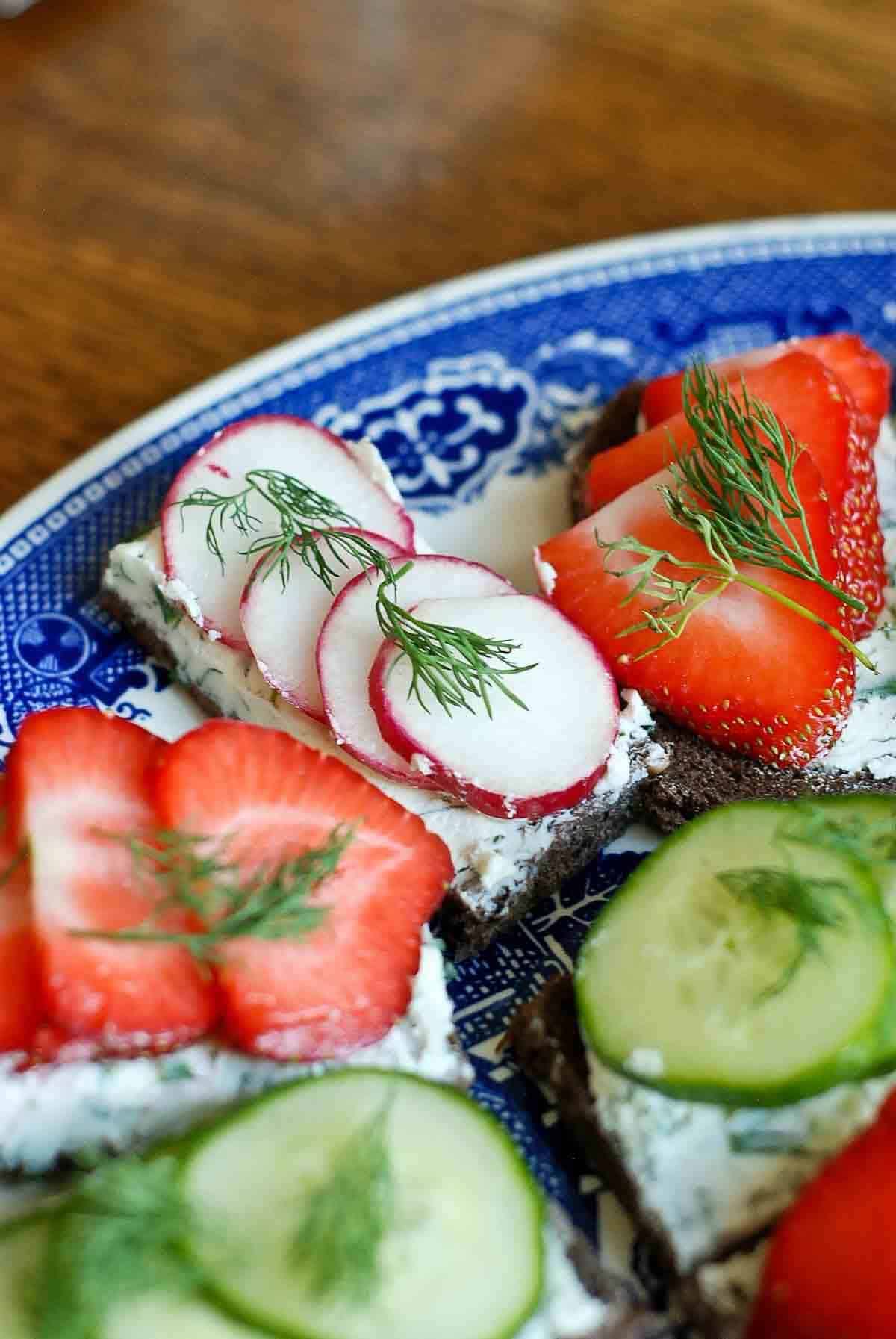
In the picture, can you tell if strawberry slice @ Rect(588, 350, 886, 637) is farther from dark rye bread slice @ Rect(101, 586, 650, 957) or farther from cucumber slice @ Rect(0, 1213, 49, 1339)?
cucumber slice @ Rect(0, 1213, 49, 1339)

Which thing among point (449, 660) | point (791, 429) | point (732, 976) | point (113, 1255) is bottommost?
point (113, 1255)

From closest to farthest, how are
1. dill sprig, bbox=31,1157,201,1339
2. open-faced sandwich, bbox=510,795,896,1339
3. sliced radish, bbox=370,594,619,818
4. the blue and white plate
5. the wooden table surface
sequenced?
dill sprig, bbox=31,1157,201,1339
open-faced sandwich, bbox=510,795,896,1339
sliced radish, bbox=370,594,619,818
the blue and white plate
the wooden table surface

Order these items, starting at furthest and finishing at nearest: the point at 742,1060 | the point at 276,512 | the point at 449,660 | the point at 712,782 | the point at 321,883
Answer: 1. the point at 276,512
2. the point at 712,782
3. the point at 449,660
4. the point at 321,883
5. the point at 742,1060

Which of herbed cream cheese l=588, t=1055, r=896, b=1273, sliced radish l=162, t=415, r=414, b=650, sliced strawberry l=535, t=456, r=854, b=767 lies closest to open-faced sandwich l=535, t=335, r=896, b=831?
sliced strawberry l=535, t=456, r=854, b=767

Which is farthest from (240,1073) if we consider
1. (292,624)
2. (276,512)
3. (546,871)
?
(276,512)

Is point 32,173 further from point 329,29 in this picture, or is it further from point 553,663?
point 553,663

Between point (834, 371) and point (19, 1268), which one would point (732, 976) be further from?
point (834, 371)
